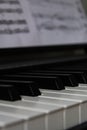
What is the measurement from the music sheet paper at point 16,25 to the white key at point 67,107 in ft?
1.31

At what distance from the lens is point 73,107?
0.68m

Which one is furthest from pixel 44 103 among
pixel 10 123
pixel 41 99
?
pixel 10 123

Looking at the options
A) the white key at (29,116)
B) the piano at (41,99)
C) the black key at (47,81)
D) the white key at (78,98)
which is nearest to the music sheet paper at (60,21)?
the piano at (41,99)

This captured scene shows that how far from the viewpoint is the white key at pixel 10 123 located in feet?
1.70

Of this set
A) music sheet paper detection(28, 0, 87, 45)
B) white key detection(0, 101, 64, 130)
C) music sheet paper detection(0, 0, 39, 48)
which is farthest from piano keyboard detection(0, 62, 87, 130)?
music sheet paper detection(28, 0, 87, 45)

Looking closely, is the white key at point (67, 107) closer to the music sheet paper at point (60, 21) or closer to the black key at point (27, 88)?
Result: the black key at point (27, 88)

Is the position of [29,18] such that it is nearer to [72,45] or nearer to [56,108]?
[72,45]

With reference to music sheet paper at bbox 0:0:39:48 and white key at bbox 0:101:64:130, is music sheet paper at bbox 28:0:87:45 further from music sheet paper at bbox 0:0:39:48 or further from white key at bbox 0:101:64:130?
white key at bbox 0:101:64:130

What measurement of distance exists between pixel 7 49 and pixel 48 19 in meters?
0.34

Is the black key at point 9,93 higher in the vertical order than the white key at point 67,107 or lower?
higher

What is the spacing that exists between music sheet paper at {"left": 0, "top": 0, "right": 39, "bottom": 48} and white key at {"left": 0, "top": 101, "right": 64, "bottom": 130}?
433 mm

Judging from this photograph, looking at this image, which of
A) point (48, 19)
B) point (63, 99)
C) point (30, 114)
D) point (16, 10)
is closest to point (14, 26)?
point (16, 10)

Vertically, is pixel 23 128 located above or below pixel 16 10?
below

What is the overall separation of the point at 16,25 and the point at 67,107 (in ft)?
1.87
